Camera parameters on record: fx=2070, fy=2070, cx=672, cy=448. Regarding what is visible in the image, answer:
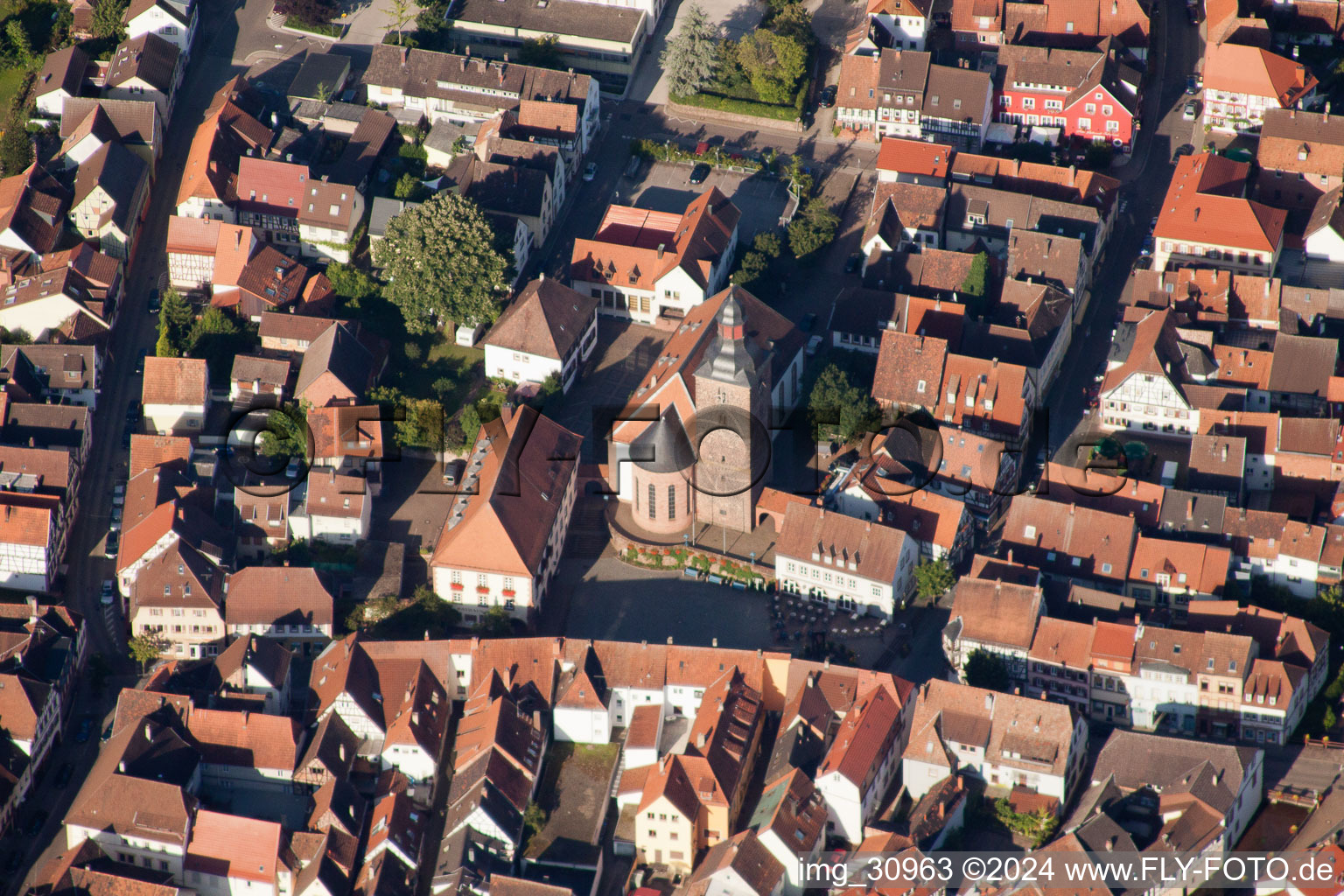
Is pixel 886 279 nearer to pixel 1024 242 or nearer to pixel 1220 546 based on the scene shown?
pixel 1024 242

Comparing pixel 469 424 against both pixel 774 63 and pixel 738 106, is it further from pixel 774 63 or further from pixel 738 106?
pixel 774 63

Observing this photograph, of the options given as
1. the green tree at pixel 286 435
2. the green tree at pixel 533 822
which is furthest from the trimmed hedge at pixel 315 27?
the green tree at pixel 533 822

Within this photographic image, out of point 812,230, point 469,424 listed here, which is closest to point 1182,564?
point 812,230

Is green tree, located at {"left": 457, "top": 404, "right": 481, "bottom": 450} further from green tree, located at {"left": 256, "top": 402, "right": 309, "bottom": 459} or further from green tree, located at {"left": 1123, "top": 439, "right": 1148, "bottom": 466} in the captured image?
green tree, located at {"left": 1123, "top": 439, "right": 1148, "bottom": 466}

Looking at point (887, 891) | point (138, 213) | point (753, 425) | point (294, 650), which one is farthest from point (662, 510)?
point (138, 213)

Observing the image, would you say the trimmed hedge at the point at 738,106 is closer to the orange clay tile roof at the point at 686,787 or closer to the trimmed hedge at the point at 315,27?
the trimmed hedge at the point at 315,27

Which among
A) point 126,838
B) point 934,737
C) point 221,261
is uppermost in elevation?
point 221,261

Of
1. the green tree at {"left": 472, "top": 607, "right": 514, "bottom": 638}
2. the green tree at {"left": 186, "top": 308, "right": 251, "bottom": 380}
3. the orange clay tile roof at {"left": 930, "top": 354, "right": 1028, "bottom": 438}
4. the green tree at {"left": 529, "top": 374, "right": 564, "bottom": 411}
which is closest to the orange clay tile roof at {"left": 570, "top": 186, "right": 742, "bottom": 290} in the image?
the green tree at {"left": 529, "top": 374, "right": 564, "bottom": 411}
